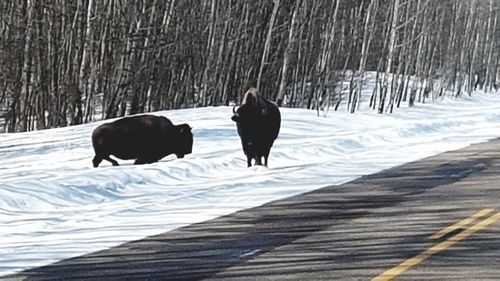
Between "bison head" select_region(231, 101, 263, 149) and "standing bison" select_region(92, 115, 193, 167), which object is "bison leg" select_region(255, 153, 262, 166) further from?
"standing bison" select_region(92, 115, 193, 167)

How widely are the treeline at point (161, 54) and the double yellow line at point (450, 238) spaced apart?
17783mm

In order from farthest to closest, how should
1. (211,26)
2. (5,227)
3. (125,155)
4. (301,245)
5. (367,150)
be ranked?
1. (211,26)
2. (367,150)
3. (125,155)
4. (5,227)
5. (301,245)

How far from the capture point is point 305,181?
16891 mm

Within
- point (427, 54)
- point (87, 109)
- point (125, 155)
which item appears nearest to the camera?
point (125, 155)

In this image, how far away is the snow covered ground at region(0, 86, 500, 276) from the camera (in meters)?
11.1

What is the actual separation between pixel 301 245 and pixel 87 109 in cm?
2049

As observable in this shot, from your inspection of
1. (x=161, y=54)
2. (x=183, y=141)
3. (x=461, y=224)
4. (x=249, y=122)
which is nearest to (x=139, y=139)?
(x=183, y=141)

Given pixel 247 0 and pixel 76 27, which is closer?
pixel 76 27

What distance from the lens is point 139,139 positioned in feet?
60.5

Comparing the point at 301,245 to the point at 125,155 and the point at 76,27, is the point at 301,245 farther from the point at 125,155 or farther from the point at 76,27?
the point at 76,27

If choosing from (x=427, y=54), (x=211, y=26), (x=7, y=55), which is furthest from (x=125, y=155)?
(x=427, y=54)

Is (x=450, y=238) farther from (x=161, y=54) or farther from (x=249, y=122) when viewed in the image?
(x=161, y=54)

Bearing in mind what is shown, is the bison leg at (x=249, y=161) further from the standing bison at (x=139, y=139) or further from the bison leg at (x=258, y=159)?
the standing bison at (x=139, y=139)

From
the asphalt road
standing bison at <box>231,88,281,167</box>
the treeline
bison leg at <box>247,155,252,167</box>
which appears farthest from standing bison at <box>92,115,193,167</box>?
the treeline
